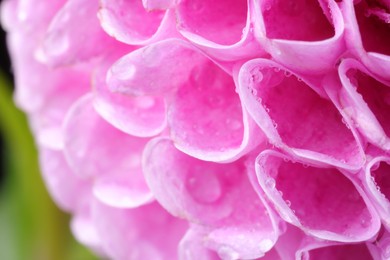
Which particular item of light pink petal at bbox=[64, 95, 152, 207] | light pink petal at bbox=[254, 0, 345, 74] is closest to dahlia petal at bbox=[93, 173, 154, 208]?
light pink petal at bbox=[64, 95, 152, 207]

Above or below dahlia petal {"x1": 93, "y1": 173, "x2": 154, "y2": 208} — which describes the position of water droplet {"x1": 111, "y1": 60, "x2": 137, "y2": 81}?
above

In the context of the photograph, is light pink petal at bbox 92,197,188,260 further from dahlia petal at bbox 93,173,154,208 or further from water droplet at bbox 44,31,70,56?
water droplet at bbox 44,31,70,56

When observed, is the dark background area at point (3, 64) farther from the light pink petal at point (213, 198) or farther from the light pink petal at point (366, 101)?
the light pink petal at point (366, 101)

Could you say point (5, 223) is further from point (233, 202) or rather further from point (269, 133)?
point (269, 133)

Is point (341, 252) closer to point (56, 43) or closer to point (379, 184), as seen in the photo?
point (379, 184)

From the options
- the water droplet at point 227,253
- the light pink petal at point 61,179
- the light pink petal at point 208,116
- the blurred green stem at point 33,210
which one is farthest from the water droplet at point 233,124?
the blurred green stem at point 33,210

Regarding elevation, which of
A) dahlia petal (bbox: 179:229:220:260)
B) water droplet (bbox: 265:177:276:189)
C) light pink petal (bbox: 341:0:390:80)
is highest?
light pink petal (bbox: 341:0:390:80)
